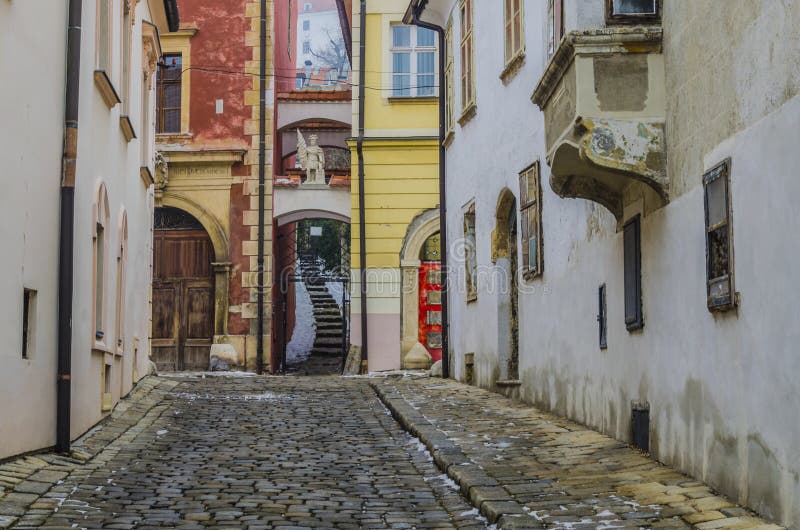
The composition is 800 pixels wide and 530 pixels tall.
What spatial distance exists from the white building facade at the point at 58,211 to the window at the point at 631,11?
4458mm

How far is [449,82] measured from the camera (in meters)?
20.1

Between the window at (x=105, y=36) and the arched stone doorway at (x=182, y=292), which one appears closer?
the window at (x=105, y=36)

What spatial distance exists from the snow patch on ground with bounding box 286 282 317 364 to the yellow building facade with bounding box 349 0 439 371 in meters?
7.45

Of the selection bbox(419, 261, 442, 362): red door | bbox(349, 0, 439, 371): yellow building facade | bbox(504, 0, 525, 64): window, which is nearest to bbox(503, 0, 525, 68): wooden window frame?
bbox(504, 0, 525, 64): window

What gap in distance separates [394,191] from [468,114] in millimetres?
7409

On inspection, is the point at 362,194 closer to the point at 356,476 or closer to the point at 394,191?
the point at 394,191

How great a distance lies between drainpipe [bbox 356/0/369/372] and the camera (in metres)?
24.6

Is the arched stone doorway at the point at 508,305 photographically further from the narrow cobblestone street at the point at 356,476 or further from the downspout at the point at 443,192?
the downspout at the point at 443,192

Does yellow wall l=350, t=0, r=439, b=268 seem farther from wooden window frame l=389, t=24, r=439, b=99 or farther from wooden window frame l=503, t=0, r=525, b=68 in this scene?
wooden window frame l=503, t=0, r=525, b=68

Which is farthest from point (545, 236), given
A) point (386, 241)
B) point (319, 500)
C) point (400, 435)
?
point (386, 241)

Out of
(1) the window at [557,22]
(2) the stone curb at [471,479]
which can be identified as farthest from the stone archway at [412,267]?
(1) the window at [557,22]

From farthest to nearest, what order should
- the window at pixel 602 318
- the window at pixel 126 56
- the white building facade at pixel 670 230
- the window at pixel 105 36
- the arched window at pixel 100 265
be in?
the window at pixel 126 56 < the window at pixel 105 36 < the arched window at pixel 100 265 < the window at pixel 602 318 < the white building facade at pixel 670 230

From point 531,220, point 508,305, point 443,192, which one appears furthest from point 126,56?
point 443,192

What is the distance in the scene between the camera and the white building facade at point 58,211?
8.59 metres
